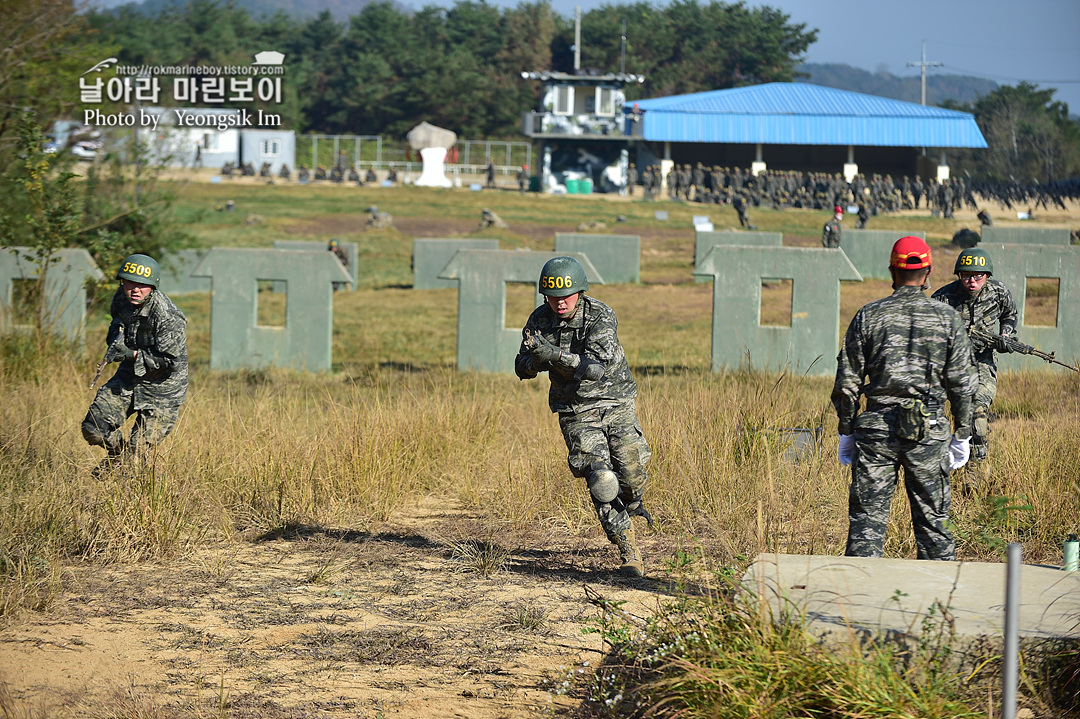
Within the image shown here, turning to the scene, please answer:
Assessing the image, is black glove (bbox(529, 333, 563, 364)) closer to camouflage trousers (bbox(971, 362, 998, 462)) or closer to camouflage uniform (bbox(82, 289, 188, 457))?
camouflage uniform (bbox(82, 289, 188, 457))

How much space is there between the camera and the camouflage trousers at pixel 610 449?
652 cm

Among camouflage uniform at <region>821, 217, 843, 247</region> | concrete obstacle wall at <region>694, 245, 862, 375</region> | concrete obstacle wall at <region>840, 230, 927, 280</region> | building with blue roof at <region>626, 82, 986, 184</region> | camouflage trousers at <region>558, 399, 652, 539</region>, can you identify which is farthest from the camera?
building with blue roof at <region>626, 82, 986, 184</region>

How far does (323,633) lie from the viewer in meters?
5.70

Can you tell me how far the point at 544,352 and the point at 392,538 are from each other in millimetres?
2026

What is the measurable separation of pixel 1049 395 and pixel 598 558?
21.5 feet

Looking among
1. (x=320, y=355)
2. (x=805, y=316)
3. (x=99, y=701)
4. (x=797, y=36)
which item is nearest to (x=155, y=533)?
(x=99, y=701)

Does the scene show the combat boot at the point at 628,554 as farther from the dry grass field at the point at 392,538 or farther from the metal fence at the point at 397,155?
the metal fence at the point at 397,155

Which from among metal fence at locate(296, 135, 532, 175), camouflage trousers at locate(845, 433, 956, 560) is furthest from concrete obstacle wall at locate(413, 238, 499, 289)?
metal fence at locate(296, 135, 532, 175)

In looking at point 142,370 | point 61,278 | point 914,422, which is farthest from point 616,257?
point 914,422

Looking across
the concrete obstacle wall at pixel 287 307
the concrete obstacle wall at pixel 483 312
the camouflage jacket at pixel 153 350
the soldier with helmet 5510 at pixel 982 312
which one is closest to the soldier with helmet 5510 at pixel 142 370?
the camouflage jacket at pixel 153 350

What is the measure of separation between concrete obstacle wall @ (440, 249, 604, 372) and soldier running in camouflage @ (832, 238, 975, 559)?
8.22 metres

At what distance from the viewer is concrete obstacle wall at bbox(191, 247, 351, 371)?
45.6 feet

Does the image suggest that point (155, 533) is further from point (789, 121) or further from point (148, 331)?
point (789, 121)

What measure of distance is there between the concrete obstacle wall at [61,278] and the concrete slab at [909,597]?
939cm
